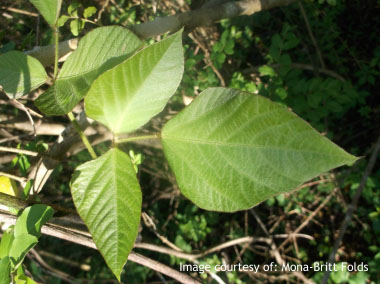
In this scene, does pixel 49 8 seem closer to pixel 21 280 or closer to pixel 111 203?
pixel 111 203

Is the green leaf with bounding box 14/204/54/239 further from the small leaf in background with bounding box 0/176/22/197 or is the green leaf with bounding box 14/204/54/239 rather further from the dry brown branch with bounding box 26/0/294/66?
the dry brown branch with bounding box 26/0/294/66

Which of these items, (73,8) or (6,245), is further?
(73,8)

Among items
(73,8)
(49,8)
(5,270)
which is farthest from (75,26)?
(5,270)

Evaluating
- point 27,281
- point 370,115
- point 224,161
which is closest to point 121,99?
point 224,161

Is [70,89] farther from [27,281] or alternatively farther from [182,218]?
[182,218]

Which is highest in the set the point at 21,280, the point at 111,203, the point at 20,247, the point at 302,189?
the point at 111,203

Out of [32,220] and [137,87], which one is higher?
[137,87]

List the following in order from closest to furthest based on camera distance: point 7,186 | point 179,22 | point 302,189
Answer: point 7,186 < point 179,22 < point 302,189
